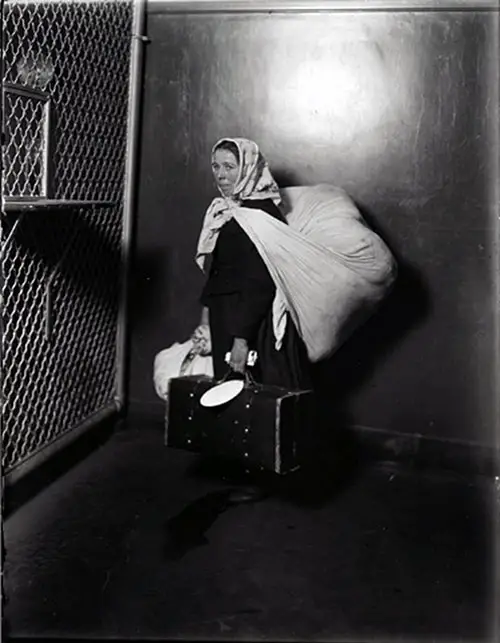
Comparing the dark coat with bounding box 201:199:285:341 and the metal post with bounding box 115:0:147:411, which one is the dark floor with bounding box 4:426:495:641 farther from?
the dark coat with bounding box 201:199:285:341

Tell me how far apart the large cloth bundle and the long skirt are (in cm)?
2

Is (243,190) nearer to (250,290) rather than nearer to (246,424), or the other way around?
(250,290)

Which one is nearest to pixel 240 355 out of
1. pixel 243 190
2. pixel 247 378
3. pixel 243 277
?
pixel 247 378

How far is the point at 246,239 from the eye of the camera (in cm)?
158

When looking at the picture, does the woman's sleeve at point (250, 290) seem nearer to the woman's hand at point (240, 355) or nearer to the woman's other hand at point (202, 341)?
the woman's hand at point (240, 355)

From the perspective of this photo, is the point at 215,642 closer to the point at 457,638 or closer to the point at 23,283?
the point at 457,638

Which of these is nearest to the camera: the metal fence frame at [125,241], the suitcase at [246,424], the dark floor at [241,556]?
the dark floor at [241,556]

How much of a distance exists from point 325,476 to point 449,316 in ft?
1.60

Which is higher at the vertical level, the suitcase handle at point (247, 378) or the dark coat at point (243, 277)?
the dark coat at point (243, 277)

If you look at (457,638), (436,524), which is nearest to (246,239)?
(436,524)

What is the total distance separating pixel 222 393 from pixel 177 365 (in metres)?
0.21

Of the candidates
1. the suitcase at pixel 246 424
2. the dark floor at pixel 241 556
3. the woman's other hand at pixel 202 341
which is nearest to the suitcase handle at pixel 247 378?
the suitcase at pixel 246 424

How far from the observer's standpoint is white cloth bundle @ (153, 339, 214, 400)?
1739 millimetres

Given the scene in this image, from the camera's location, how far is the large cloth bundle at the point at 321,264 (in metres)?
1.57
